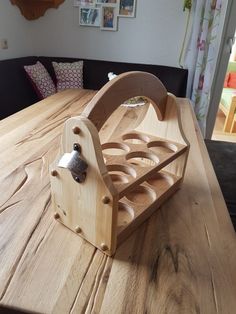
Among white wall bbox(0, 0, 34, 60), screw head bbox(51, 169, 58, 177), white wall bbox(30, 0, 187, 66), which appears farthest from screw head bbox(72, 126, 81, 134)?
white wall bbox(30, 0, 187, 66)

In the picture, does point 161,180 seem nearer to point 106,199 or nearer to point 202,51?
point 106,199

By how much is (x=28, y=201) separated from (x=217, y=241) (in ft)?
1.40

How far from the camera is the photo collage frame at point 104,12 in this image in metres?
2.81

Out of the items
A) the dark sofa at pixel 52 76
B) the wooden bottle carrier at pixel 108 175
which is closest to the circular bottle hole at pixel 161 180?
the wooden bottle carrier at pixel 108 175

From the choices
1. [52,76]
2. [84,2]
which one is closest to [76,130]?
[52,76]

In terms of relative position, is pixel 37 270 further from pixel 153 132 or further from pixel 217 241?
pixel 153 132

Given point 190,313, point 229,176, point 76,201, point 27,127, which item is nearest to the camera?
point 190,313

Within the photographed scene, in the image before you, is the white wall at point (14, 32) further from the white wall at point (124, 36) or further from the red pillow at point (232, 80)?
the red pillow at point (232, 80)

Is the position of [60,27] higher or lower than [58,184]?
higher

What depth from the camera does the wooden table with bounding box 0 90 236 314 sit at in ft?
1.25

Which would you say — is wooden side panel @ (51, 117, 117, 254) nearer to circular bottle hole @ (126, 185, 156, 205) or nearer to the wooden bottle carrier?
the wooden bottle carrier

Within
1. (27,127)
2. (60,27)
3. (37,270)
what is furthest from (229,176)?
(60,27)

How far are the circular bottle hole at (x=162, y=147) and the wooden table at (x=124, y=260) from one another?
0.36 feet

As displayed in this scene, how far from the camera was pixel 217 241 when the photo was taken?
51 cm
